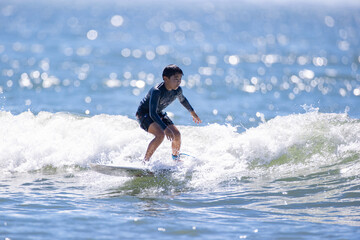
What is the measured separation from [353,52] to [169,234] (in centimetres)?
3090

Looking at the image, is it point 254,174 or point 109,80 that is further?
point 109,80

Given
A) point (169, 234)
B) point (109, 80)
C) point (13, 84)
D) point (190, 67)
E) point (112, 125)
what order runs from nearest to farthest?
point (169, 234), point (112, 125), point (13, 84), point (109, 80), point (190, 67)

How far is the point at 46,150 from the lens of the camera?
10.5 metres

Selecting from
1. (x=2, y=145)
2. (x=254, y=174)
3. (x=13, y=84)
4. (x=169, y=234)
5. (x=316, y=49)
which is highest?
(x=316, y=49)

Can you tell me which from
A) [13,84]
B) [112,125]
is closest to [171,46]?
[13,84]

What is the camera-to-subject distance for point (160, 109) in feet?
28.2

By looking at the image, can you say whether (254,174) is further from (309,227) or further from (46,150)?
(46,150)

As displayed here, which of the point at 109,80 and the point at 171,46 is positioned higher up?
the point at 171,46

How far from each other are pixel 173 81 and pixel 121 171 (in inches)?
63.9

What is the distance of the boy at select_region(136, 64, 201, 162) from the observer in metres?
8.20

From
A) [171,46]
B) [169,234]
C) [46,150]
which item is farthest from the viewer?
[171,46]

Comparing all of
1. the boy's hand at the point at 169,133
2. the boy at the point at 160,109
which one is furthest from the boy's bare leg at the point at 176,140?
the boy's hand at the point at 169,133

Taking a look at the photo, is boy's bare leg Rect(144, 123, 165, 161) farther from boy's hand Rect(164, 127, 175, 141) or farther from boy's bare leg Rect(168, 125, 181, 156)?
boy's hand Rect(164, 127, 175, 141)

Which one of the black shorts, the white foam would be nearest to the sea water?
the white foam
